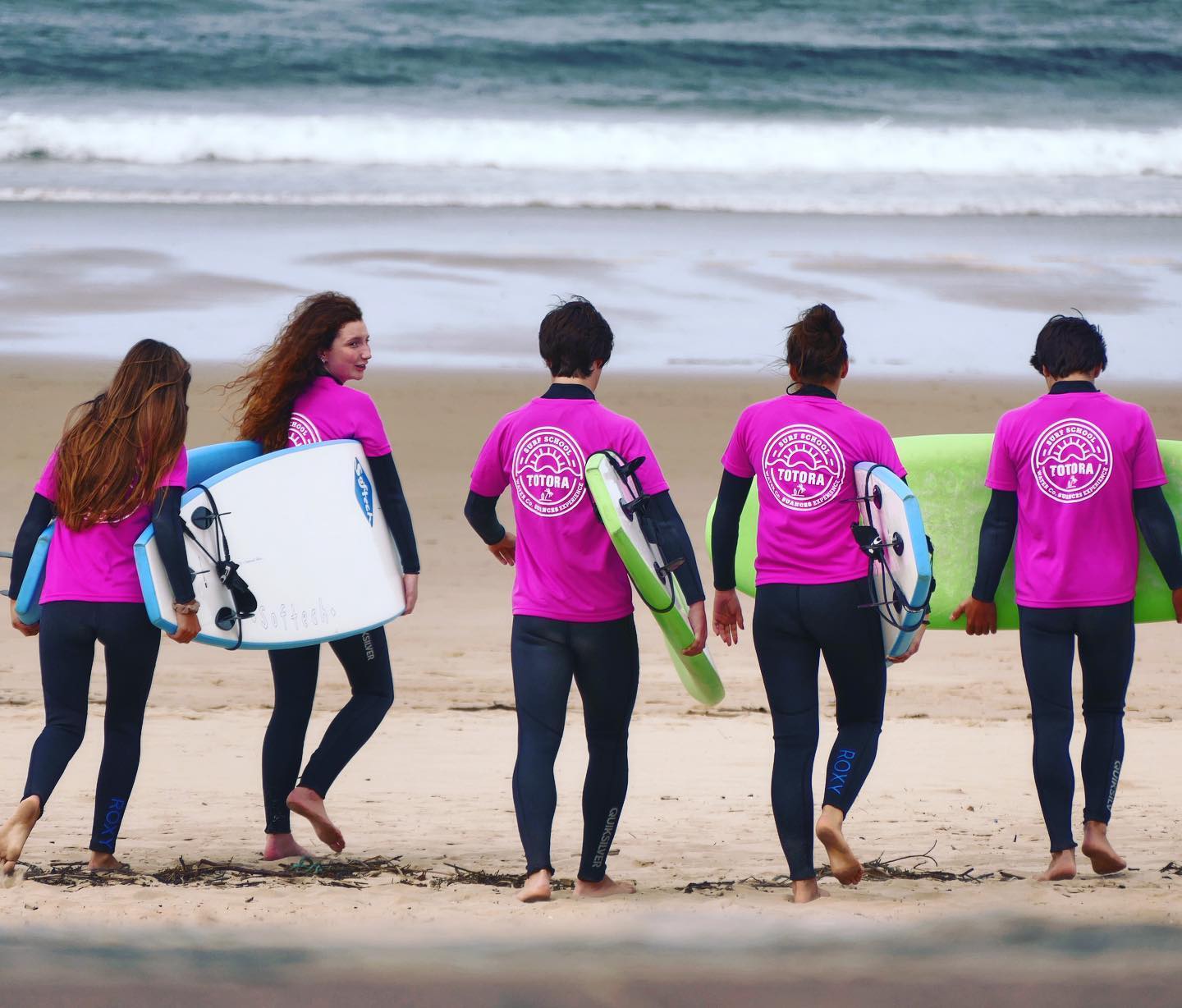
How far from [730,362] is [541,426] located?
7335 millimetres

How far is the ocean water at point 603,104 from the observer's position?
1842 centimetres

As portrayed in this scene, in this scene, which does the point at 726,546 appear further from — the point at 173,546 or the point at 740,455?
the point at 173,546

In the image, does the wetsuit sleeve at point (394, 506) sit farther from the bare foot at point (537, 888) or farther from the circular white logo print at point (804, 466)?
the circular white logo print at point (804, 466)

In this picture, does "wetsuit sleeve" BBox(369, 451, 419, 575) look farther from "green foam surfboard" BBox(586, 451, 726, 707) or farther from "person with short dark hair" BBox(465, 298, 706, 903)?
"green foam surfboard" BBox(586, 451, 726, 707)

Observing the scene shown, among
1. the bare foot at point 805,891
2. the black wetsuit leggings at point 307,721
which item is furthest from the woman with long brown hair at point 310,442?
the bare foot at point 805,891

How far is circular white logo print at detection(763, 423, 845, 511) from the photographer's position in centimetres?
356

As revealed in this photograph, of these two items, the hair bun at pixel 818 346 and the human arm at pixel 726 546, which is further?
the human arm at pixel 726 546

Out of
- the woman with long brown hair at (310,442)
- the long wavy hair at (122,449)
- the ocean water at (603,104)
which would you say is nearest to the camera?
the long wavy hair at (122,449)

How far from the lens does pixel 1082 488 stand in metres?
3.71

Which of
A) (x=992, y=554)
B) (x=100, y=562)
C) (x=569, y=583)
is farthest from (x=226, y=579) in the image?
(x=992, y=554)

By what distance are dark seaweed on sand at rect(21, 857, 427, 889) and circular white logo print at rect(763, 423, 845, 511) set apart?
1329 millimetres

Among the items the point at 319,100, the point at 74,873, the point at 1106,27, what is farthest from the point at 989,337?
the point at 1106,27

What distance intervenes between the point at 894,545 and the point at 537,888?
3.82ft

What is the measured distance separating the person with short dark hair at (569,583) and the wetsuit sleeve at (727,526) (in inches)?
3.9
